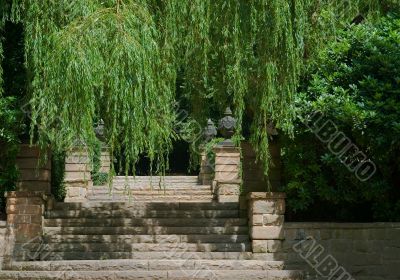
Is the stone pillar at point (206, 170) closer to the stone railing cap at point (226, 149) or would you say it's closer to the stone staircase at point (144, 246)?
the stone railing cap at point (226, 149)

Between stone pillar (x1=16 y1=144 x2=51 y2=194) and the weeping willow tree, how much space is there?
132 centimetres

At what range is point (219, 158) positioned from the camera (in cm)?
1633

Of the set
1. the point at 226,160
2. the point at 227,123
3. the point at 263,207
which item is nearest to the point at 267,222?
the point at 263,207

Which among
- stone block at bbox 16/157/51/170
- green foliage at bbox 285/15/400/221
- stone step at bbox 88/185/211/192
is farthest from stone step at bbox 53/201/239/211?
stone step at bbox 88/185/211/192

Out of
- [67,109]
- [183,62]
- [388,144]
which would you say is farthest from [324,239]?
[67,109]

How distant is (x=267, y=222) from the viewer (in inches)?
432

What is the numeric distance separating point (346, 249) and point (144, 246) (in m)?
3.42

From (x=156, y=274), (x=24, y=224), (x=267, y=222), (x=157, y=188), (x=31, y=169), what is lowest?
(x=156, y=274)

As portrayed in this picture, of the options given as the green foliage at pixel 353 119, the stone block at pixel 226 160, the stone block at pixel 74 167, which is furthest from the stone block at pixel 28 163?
the stone block at pixel 226 160

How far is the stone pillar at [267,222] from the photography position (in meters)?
10.9

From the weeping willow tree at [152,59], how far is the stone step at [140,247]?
73.1 inches

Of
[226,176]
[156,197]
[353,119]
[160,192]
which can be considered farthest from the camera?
[160,192]

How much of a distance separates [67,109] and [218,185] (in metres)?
7.61

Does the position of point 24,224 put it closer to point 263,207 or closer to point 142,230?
point 142,230
